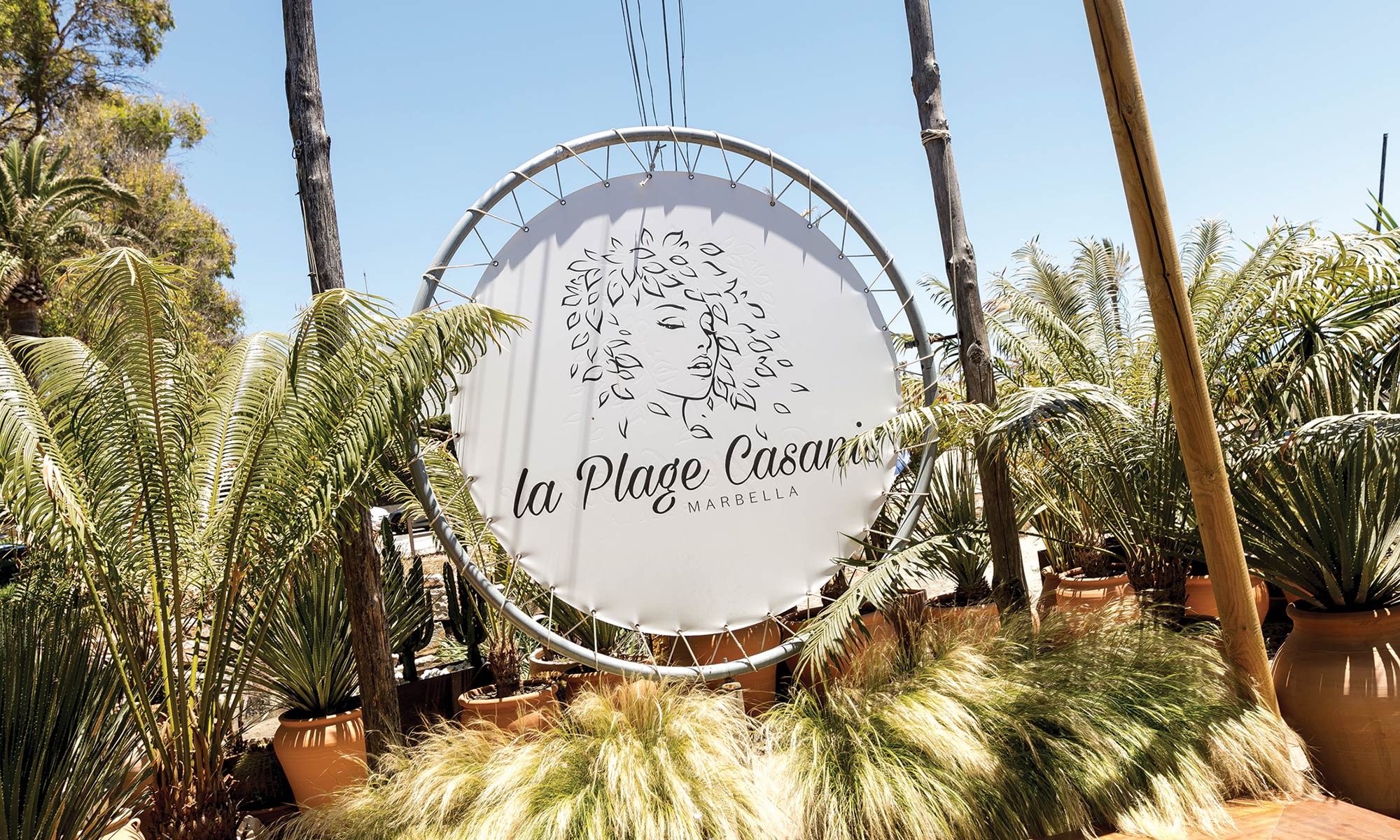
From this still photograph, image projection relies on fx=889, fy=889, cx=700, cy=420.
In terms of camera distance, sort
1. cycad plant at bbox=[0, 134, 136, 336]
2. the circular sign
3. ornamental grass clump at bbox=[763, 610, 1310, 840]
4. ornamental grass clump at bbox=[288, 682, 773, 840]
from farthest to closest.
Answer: cycad plant at bbox=[0, 134, 136, 336]
the circular sign
ornamental grass clump at bbox=[763, 610, 1310, 840]
ornamental grass clump at bbox=[288, 682, 773, 840]

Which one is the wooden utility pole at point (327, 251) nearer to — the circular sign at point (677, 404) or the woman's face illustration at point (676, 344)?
the circular sign at point (677, 404)

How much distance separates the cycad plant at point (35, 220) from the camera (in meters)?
16.7

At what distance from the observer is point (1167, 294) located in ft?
12.9

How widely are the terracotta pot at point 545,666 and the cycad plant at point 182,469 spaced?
156 cm

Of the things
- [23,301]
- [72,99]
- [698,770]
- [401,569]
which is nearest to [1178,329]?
[698,770]

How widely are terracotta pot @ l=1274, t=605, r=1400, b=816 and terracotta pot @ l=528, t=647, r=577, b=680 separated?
136 inches

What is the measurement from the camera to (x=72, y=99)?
21594 mm

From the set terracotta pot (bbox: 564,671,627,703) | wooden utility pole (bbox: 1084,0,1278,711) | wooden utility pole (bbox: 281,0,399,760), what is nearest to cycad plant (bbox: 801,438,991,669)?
terracotta pot (bbox: 564,671,627,703)

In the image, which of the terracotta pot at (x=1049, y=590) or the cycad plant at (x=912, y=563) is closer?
the cycad plant at (x=912, y=563)

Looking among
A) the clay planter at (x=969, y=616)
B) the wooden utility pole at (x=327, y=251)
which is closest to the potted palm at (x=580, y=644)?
the wooden utility pole at (x=327, y=251)

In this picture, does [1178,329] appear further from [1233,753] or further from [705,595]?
[705,595]

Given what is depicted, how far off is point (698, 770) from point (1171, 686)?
Result: 2260mm

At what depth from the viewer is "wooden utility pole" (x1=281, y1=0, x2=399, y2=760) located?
391cm

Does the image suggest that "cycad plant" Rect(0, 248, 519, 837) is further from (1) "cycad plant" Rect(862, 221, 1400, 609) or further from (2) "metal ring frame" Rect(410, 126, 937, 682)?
(1) "cycad plant" Rect(862, 221, 1400, 609)
